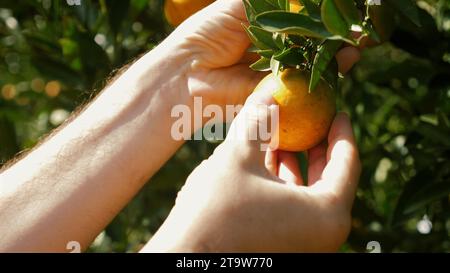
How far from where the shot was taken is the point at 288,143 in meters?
1.45

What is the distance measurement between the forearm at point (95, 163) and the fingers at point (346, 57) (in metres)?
0.40

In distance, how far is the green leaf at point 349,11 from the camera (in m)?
1.26

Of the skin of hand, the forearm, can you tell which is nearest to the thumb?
the skin of hand

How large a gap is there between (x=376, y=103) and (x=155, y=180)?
0.73 metres

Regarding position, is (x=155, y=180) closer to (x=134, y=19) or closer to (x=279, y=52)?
(x=134, y=19)

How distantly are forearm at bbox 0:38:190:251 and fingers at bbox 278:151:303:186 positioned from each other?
30 centimetres

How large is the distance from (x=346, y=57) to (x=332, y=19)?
29 cm

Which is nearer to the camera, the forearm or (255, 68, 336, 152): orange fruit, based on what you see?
(255, 68, 336, 152): orange fruit

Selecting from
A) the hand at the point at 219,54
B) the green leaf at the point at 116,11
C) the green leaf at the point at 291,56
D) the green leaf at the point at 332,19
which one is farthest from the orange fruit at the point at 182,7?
the green leaf at the point at 332,19

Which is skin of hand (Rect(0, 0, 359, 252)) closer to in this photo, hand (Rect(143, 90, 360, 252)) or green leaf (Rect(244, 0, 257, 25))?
green leaf (Rect(244, 0, 257, 25))

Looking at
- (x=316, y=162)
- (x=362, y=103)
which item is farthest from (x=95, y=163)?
(x=362, y=103)

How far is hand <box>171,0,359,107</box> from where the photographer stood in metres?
1.64
